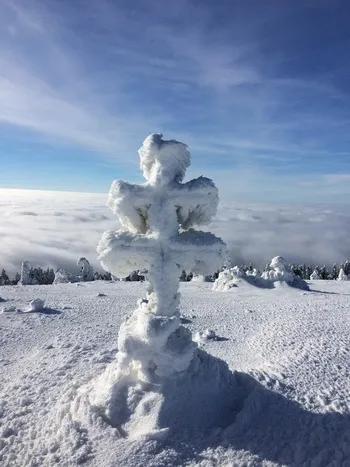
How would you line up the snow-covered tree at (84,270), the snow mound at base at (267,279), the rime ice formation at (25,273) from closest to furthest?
the snow mound at base at (267,279) < the rime ice formation at (25,273) < the snow-covered tree at (84,270)

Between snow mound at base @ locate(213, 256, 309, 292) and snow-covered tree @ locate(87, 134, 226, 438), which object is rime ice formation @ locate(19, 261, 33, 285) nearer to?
snow mound at base @ locate(213, 256, 309, 292)

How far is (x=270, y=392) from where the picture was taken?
1273 centimetres


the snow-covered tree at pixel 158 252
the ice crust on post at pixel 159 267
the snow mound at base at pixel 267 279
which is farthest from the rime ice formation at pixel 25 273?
the snow-covered tree at pixel 158 252

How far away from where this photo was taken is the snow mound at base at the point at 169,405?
36.7 ft

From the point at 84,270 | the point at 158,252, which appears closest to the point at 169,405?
the point at 158,252

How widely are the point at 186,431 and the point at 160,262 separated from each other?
4868 millimetres

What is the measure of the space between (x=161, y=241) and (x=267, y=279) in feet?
81.3

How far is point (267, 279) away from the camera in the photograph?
3516 centimetres

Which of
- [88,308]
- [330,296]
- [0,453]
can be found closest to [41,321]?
[88,308]

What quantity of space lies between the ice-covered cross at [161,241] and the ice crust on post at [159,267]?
3 centimetres

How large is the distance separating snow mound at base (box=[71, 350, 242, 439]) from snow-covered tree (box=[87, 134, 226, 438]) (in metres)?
0.06

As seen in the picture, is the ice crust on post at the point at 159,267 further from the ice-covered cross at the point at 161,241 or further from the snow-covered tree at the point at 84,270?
the snow-covered tree at the point at 84,270

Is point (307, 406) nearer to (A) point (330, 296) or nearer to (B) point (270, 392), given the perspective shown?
(B) point (270, 392)

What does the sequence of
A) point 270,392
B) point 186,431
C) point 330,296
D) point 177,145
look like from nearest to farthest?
point 186,431, point 177,145, point 270,392, point 330,296
